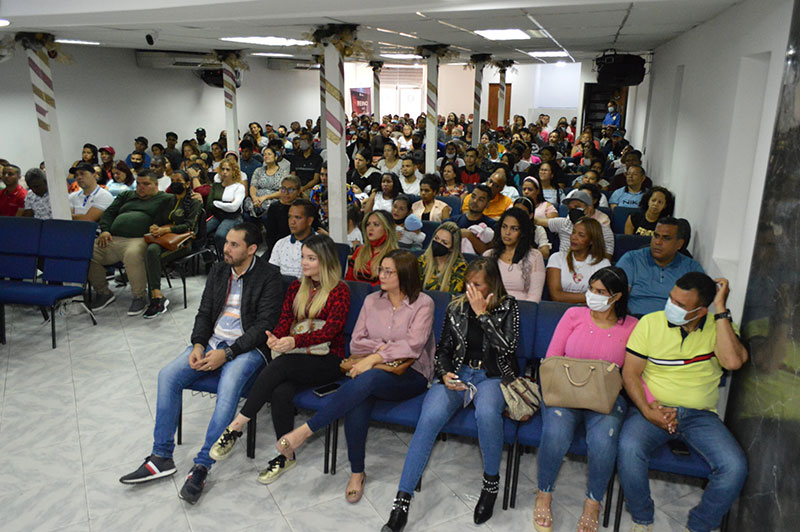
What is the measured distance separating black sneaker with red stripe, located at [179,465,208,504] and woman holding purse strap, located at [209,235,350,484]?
0.11 metres

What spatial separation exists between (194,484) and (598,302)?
2.36 meters

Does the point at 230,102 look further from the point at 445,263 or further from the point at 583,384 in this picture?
the point at 583,384

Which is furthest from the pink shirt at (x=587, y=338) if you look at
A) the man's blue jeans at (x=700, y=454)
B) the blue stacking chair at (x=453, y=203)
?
the blue stacking chair at (x=453, y=203)

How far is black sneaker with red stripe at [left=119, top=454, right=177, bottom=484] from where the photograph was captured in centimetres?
342

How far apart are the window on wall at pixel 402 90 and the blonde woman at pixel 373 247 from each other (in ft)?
70.9

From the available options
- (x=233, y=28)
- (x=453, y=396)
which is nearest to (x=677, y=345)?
(x=453, y=396)

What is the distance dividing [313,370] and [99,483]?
135 cm

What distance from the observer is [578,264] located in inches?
175

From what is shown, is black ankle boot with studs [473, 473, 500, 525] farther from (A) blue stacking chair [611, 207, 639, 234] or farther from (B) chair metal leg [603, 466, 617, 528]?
(A) blue stacking chair [611, 207, 639, 234]

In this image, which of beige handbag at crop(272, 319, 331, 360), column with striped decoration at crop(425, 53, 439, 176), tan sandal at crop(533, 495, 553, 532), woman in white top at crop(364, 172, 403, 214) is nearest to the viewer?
tan sandal at crop(533, 495, 553, 532)

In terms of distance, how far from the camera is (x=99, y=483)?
3.46 metres

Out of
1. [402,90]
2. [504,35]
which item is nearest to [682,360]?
[504,35]

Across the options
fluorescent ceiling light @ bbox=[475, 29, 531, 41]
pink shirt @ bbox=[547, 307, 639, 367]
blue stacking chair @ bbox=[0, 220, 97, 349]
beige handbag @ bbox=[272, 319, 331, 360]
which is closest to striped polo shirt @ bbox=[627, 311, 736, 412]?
pink shirt @ bbox=[547, 307, 639, 367]

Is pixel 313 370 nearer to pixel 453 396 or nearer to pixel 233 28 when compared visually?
pixel 453 396
